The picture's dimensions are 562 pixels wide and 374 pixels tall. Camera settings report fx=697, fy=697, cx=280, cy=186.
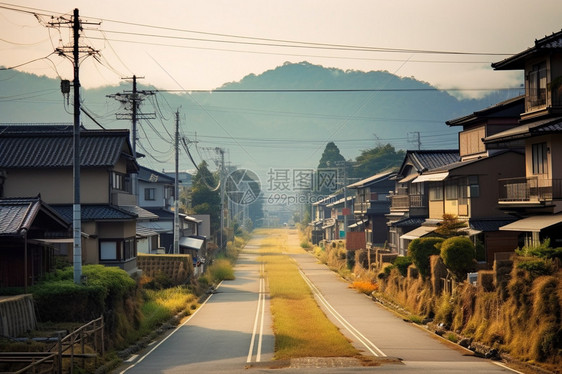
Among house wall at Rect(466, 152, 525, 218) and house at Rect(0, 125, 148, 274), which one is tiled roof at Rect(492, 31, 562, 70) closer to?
house wall at Rect(466, 152, 525, 218)

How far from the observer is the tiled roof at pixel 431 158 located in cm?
5176

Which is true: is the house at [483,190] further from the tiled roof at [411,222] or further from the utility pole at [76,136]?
the utility pole at [76,136]

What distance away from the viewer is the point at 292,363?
2228 centimetres

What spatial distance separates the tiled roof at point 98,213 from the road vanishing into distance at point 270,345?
21.9 feet

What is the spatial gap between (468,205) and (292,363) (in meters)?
21.6

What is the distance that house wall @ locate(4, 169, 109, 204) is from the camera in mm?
38906

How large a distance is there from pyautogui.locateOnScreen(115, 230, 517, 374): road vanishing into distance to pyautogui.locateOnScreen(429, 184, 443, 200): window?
27.5ft

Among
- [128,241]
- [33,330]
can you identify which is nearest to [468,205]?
[128,241]

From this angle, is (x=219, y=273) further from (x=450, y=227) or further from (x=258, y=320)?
(x=450, y=227)

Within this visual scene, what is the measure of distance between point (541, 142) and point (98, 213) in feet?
75.0

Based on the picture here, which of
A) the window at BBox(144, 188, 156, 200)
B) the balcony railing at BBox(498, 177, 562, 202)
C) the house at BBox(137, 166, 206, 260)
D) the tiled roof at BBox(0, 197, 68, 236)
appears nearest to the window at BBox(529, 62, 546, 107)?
the balcony railing at BBox(498, 177, 562, 202)

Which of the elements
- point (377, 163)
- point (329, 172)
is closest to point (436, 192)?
point (329, 172)

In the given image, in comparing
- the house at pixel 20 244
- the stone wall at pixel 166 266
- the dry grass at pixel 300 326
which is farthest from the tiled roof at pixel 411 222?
the house at pixel 20 244

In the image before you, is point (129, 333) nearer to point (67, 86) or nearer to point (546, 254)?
point (67, 86)
